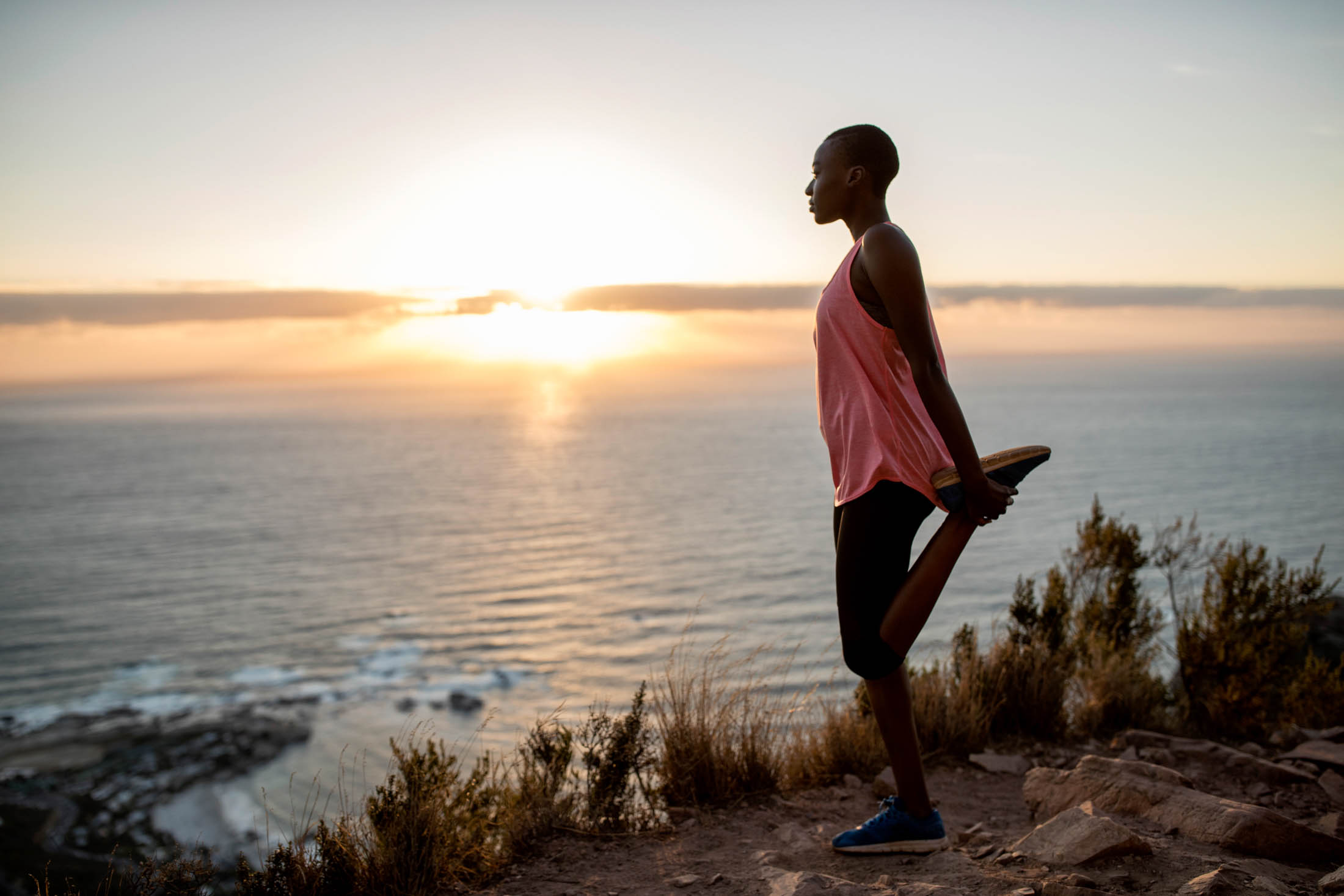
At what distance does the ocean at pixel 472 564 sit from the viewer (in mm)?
17578

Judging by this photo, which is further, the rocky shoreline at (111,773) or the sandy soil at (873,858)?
the rocky shoreline at (111,773)

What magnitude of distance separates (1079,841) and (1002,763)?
6.05 feet

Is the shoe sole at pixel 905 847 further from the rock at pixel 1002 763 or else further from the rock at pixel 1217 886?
the rock at pixel 1002 763

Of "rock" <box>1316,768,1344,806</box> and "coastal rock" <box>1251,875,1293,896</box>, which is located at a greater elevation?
"coastal rock" <box>1251,875,1293,896</box>

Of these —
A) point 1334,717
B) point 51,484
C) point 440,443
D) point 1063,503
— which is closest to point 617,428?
point 440,443

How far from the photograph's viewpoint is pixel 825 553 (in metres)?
28.8

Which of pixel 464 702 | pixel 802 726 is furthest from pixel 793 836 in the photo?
pixel 464 702

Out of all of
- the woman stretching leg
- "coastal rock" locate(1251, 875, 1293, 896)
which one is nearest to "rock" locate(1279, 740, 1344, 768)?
"coastal rock" locate(1251, 875, 1293, 896)

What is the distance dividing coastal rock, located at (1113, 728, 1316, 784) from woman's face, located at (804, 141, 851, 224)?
3393 millimetres

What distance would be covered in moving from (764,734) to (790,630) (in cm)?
1529

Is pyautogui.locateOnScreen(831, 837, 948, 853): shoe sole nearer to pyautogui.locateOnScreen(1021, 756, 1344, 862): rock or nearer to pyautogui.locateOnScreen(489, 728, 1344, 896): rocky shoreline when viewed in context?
pyautogui.locateOnScreen(489, 728, 1344, 896): rocky shoreline

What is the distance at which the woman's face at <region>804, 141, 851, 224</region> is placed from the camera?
2967mm

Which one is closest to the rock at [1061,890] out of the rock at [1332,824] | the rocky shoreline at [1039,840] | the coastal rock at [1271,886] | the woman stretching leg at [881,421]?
the rocky shoreline at [1039,840]

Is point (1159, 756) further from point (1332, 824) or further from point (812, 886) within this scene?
point (812, 886)
